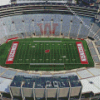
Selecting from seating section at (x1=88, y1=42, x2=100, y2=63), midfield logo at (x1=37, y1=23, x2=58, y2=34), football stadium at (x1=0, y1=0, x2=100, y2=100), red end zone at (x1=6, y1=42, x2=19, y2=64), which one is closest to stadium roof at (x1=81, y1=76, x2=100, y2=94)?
football stadium at (x1=0, y1=0, x2=100, y2=100)

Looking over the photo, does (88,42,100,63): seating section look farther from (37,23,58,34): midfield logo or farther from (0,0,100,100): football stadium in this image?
(37,23,58,34): midfield logo

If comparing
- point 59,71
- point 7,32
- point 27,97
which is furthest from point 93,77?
point 7,32

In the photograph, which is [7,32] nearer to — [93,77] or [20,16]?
[20,16]

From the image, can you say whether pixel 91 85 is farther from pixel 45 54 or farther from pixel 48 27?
pixel 48 27

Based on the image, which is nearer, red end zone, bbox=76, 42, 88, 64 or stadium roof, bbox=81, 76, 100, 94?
stadium roof, bbox=81, 76, 100, 94

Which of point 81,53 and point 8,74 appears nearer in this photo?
point 8,74

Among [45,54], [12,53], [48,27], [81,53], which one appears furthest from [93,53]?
[12,53]

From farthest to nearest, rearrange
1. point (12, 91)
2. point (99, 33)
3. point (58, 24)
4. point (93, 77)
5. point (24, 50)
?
point (58, 24) < point (99, 33) < point (24, 50) < point (93, 77) < point (12, 91)
